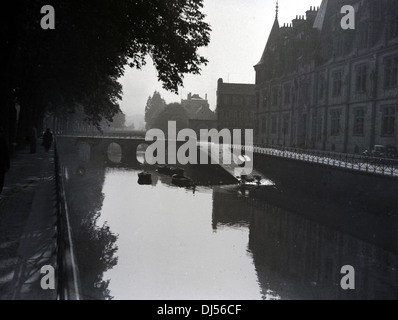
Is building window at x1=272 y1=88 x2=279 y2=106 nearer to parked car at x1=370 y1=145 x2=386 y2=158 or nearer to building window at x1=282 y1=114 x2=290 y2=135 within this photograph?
building window at x1=282 y1=114 x2=290 y2=135

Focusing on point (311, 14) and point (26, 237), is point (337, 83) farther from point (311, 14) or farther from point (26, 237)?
point (26, 237)

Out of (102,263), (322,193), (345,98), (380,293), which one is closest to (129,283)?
(102,263)

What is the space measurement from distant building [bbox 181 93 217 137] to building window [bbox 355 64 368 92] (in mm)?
60535

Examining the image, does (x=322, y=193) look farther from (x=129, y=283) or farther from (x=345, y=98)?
(x=129, y=283)

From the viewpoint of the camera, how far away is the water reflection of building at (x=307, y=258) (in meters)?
16.1

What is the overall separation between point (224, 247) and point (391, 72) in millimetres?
25180

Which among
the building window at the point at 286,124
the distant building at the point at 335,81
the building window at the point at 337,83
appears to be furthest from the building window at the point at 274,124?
the building window at the point at 337,83

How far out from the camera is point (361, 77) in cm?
4278

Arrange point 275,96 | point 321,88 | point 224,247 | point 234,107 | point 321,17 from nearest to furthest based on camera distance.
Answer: point 224,247 → point 321,88 → point 321,17 → point 275,96 → point 234,107

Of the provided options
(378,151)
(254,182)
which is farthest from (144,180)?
(378,151)

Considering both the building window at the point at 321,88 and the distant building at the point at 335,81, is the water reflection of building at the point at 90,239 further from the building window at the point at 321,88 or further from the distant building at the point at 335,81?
the building window at the point at 321,88

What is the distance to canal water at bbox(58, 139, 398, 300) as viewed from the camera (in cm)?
1562

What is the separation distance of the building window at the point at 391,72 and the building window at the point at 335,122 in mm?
7660

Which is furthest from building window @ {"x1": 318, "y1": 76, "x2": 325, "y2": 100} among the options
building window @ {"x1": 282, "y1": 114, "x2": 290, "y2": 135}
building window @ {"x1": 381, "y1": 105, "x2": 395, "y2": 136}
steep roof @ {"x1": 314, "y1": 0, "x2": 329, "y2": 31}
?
building window @ {"x1": 381, "y1": 105, "x2": 395, "y2": 136}
